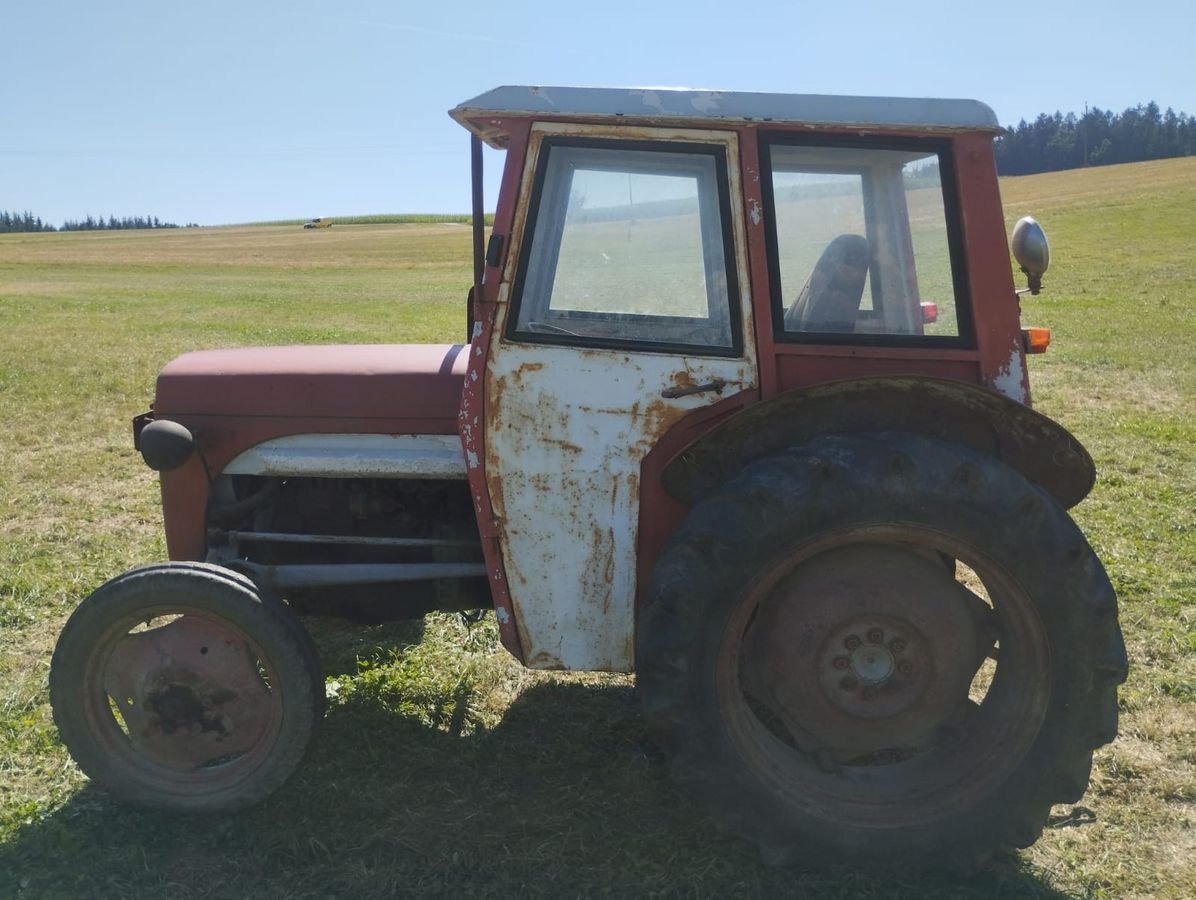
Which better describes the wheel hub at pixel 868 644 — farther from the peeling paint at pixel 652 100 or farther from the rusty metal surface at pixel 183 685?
the rusty metal surface at pixel 183 685

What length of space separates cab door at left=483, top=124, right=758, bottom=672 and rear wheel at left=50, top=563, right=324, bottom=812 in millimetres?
788

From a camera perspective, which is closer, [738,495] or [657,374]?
[738,495]

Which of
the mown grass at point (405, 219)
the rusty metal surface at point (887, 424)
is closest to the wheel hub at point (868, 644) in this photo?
the rusty metal surface at point (887, 424)

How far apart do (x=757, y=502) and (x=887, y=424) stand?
0.48 meters

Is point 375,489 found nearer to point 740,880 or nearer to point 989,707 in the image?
point 740,880

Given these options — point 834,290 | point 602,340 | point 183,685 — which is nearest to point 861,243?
point 834,290

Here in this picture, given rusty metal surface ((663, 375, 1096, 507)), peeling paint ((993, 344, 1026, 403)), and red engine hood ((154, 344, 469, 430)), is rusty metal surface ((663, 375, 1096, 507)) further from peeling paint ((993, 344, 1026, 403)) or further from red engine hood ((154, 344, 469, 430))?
red engine hood ((154, 344, 469, 430))

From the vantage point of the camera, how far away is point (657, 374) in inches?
119

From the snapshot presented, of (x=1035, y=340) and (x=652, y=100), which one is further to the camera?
(x=1035, y=340)

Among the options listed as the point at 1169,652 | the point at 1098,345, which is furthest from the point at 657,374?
the point at 1098,345

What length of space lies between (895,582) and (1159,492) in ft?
14.8

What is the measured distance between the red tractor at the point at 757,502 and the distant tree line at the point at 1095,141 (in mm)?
87722

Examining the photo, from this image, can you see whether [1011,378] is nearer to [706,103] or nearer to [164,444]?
[706,103]

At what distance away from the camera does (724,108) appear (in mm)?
2912
